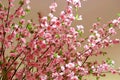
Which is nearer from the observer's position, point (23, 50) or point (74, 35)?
point (23, 50)

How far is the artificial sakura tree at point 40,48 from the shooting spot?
7.44 ft

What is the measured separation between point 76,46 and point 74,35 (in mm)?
160

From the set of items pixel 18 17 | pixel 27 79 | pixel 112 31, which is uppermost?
pixel 18 17

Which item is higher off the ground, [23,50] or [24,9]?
[24,9]

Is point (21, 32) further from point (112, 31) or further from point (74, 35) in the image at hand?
point (112, 31)

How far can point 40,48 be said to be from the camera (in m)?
2.27

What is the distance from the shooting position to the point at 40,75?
7.43ft

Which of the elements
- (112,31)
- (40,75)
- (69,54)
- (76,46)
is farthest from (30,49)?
(112,31)

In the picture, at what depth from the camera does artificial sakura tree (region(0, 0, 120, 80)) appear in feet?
7.44

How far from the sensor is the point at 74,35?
2.54 metres

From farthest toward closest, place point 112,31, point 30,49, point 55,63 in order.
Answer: point 112,31 → point 55,63 → point 30,49

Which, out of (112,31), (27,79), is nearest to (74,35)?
(112,31)

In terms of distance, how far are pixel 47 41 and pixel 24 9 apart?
335 mm

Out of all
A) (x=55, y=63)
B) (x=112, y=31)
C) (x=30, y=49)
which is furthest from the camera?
(x=112, y=31)
